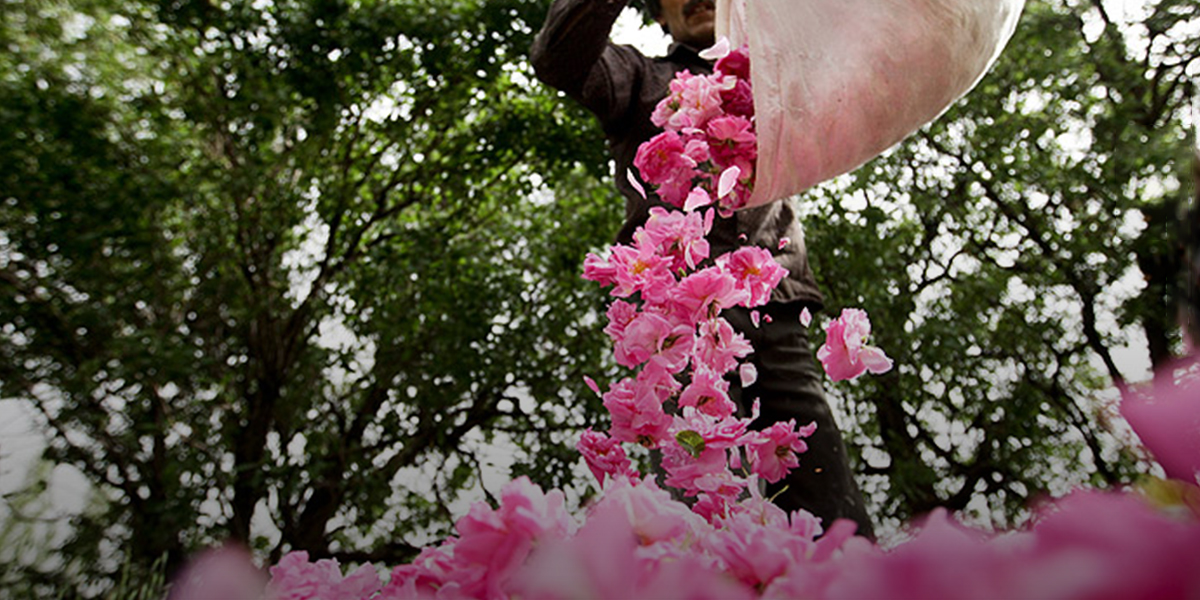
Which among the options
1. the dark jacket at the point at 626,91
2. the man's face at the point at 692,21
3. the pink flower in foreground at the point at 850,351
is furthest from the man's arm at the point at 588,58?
the pink flower in foreground at the point at 850,351

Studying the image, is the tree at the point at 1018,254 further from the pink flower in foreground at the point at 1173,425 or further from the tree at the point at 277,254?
the pink flower in foreground at the point at 1173,425

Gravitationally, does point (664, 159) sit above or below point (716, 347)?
above

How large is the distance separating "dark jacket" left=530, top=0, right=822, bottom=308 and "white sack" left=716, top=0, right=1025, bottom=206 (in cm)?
34

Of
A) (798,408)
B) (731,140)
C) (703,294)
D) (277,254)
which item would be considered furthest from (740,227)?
(277,254)

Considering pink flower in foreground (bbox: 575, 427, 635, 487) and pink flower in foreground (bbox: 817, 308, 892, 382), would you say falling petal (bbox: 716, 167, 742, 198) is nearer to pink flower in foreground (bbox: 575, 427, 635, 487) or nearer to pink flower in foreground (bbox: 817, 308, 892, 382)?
pink flower in foreground (bbox: 817, 308, 892, 382)

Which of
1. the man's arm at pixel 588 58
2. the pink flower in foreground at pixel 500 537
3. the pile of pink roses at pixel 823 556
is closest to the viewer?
the pile of pink roses at pixel 823 556

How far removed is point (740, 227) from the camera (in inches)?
65.3

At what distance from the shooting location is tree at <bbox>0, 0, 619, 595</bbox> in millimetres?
3359

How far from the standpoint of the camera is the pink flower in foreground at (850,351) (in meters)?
0.96

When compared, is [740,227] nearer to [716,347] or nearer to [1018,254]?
[716,347]

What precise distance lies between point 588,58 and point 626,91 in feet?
0.65

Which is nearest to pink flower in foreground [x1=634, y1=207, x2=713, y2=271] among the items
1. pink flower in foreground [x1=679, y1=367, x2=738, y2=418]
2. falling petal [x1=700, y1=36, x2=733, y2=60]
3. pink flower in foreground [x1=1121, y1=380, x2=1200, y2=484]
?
pink flower in foreground [x1=679, y1=367, x2=738, y2=418]

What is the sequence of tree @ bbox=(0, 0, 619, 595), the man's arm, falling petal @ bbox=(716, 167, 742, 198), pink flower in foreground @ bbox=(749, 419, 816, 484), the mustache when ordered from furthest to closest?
tree @ bbox=(0, 0, 619, 595), the mustache, the man's arm, falling petal @ bbox=(716, 167, 742, 198), pink flower in foreground @ bbox=(749, 419, 816, 484)

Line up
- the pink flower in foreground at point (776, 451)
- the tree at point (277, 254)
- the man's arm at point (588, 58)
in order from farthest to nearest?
1. the tree at point (277, 254)
2. the man's arm at point (588, 58)
3. the pink flower in foreground at point (776, 451)
